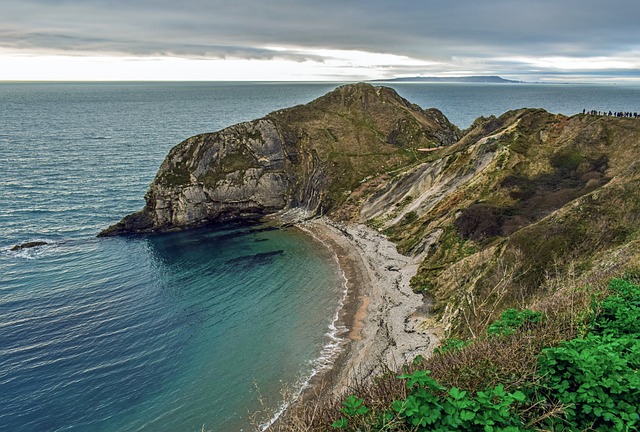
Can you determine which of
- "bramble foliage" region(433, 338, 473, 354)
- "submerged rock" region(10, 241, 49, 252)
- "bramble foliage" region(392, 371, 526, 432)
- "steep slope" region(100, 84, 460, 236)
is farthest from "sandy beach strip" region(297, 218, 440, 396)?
"submerged rock" region(10, 241, 49, 252)

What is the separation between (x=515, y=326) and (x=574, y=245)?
28207mm

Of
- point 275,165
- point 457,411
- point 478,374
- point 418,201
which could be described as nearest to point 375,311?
point 418,201

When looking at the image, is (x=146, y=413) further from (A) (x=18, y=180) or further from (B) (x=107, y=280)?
(A) (x=18, y=180)

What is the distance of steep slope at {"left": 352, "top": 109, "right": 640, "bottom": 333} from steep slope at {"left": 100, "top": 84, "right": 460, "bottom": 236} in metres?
10.6

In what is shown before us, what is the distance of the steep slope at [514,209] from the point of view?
1479 inches

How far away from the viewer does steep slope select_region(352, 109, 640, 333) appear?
37.6 metres

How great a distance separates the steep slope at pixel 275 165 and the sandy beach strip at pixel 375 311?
17.8 metres

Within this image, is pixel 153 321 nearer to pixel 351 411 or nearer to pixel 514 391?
pixel 351 411

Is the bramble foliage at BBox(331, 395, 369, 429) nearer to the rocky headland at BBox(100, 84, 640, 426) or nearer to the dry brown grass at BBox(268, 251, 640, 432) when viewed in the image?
the dry brown grass at BBox(268, 251, 640, 432)

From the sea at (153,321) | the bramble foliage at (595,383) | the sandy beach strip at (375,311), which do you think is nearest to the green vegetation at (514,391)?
the bramble foliage at (595,383)

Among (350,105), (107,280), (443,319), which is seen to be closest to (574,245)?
(443,319)

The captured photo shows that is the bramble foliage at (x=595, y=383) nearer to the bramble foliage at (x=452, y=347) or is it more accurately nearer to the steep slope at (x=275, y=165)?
the bramble foliage at (x=452, y=347)

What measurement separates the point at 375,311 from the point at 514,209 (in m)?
22.6

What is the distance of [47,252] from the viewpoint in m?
63.8
